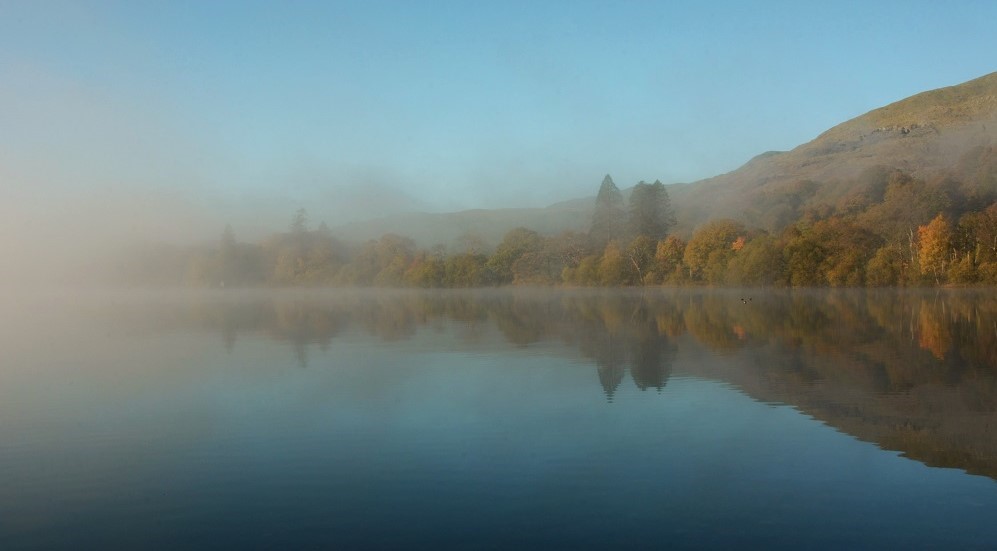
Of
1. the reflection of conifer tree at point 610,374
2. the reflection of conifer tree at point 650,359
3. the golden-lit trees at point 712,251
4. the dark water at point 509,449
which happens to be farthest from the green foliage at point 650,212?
the reflection of conifer tree at point 610,374

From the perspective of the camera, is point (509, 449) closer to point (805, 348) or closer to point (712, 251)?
point (805, 348)

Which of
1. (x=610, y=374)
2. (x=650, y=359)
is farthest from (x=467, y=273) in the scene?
(x=610, y=374)

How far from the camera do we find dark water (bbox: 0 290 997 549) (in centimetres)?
878

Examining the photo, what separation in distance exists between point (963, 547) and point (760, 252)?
8936cm

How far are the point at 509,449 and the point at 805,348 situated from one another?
17.0 metres

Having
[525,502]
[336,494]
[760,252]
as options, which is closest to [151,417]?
[336,494]

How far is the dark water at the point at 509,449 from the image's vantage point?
28.8ft

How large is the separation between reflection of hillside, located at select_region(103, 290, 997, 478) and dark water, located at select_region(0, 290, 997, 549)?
0.13 m

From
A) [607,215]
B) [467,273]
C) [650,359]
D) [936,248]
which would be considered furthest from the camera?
[467,273]

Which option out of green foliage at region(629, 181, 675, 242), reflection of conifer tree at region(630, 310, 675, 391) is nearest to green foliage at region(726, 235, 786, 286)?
green foliage at region(629, 181, 675, 242)

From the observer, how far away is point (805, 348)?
84.1ft

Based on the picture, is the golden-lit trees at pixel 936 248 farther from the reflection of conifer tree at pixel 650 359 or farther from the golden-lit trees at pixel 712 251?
the reflection of conifer tree at pixel 650 359

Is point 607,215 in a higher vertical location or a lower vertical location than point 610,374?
higher

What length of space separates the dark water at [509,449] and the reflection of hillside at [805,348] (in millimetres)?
126
